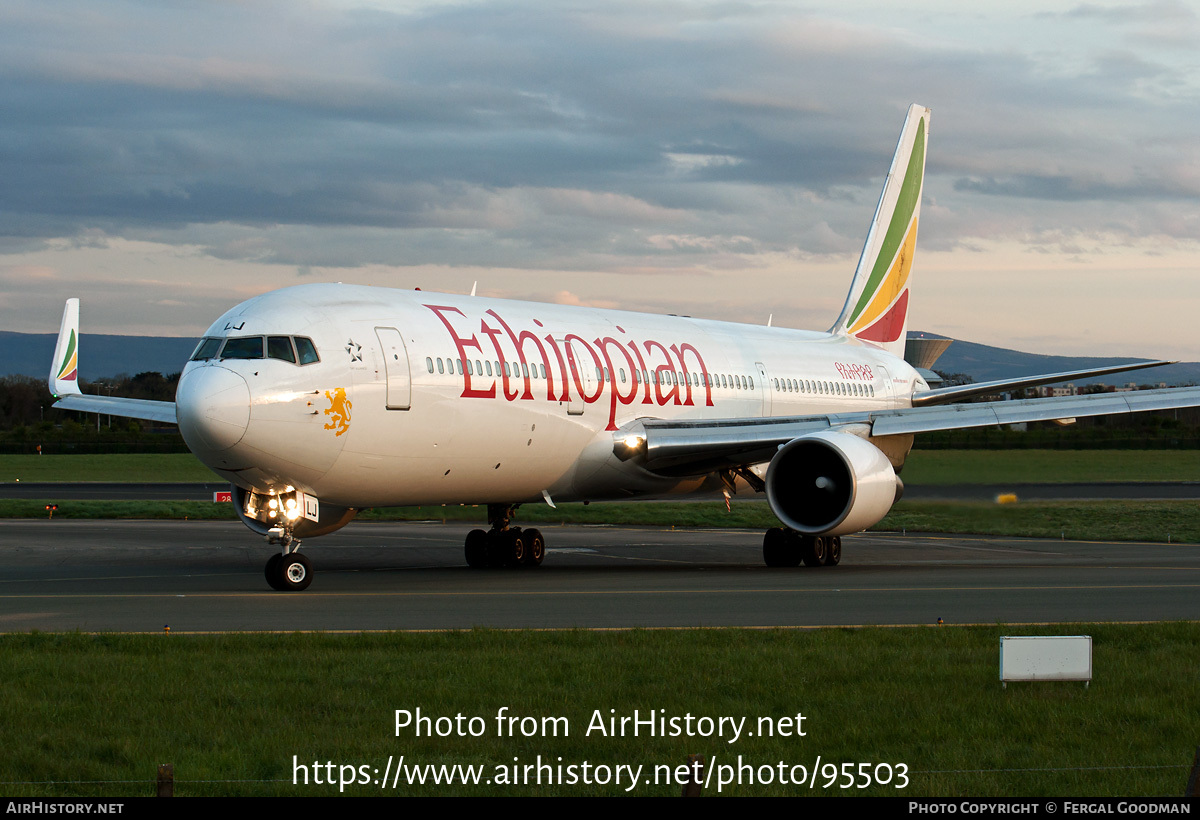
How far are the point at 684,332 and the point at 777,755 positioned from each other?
759 inches

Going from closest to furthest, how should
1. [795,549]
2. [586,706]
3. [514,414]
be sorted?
[586,706], [514,414], [795,549]

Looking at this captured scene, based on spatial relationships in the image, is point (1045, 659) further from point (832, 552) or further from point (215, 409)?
point (832, 552)

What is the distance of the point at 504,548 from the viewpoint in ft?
78.6

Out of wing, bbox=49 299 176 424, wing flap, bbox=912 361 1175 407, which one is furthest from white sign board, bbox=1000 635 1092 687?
wing, bbox=49 299 176 424

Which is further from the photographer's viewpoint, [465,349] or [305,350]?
[465,349]

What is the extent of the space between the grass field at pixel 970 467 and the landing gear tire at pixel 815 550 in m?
2.21

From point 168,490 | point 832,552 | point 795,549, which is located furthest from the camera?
point 168,490

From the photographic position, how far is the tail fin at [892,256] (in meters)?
33.9

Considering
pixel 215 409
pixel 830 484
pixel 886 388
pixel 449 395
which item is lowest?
pixel 830 484

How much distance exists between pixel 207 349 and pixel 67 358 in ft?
54.3

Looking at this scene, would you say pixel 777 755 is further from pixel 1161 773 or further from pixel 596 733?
pixel 1161 773

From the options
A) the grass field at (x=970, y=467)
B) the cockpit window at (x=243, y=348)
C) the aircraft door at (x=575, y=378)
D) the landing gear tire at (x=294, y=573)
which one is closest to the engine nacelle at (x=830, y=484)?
the grass field at (x=970, y=467)

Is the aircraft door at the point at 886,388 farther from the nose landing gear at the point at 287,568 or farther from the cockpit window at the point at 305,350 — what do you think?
the nose landing gear at the point at 287,568

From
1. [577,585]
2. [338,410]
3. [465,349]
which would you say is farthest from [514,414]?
[338,410]
